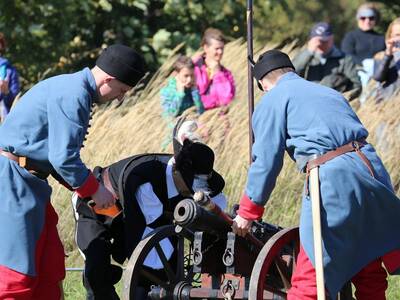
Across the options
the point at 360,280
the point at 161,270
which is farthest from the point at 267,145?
the point at 161,270

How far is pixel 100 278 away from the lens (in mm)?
6629

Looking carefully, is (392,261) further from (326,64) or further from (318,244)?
(326,64)

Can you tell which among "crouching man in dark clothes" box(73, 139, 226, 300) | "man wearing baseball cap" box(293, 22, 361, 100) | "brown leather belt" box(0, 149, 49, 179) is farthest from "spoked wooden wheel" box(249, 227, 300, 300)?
"man wearing baseball cap" box(293, 22, 361, 100)

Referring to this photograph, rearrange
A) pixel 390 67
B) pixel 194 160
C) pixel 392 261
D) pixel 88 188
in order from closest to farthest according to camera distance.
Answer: pixel 392 261 < pixel 88 188 < pixel 194 160 < pixel 390 67

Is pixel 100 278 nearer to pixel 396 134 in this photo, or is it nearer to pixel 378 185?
pixel 378 185

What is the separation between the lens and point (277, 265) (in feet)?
19.8

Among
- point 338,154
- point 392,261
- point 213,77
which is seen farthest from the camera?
point 213,77

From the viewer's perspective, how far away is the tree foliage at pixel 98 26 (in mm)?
13070

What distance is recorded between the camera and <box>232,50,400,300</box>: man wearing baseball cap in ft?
18.3

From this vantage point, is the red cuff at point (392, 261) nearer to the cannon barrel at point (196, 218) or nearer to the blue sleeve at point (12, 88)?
the cannon barrel at point (196, 218)

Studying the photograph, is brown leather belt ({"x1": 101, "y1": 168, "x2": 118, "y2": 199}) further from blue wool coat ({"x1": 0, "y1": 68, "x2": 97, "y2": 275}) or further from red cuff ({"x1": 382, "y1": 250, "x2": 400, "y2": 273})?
red cuff ({"x1": 382, "y1": 250, "x2": 400, "y2": 273})

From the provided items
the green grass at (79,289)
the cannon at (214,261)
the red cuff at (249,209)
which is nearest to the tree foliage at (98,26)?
the green grass at (79,289)

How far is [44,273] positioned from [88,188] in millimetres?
567

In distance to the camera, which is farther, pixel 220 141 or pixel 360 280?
pixel 220 141
